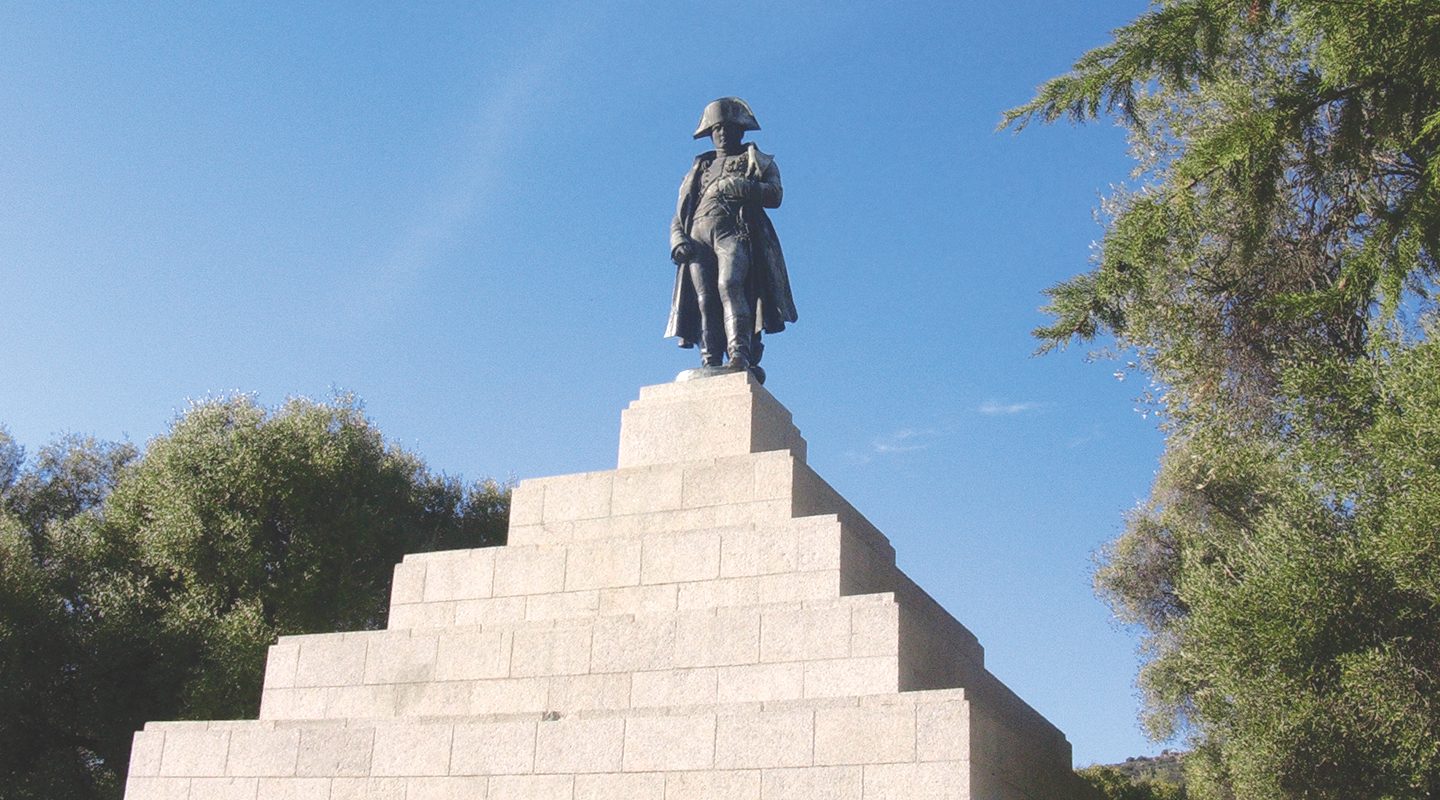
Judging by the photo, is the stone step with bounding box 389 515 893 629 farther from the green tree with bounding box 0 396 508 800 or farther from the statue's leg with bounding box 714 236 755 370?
the green tree with bounding box 0 396 508 800

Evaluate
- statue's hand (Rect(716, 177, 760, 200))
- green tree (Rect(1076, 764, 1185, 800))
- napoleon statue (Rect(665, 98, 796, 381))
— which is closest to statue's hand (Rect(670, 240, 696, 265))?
napoleon statue (Rect(665, 98, 796, 381))

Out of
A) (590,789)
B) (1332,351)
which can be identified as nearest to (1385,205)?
(1332,351)

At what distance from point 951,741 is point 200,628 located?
Answer: 1949cm

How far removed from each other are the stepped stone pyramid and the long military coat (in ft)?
3.90

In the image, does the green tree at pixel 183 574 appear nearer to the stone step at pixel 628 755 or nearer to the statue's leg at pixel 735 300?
the stone step at pixel 628 755

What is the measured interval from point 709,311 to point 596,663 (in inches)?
204

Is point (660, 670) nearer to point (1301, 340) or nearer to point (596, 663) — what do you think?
point (596, 663)

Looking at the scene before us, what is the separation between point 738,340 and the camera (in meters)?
15.9

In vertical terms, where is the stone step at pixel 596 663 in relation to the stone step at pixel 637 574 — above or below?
below

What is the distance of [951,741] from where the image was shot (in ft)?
34.6

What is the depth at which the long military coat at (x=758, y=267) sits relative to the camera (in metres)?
16.4

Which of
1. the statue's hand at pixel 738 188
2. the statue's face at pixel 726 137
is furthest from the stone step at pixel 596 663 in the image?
the statue's face at pixel 726 137

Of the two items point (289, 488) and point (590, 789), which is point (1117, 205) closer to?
point (590, 789)

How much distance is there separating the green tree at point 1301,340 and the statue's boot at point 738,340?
3.79m
